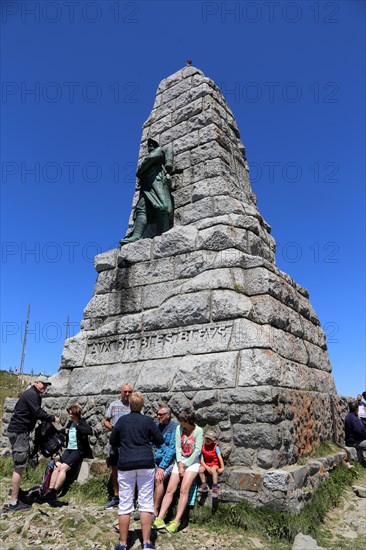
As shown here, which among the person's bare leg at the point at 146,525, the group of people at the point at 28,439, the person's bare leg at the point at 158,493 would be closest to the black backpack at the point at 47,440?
the group of people at the point at 28,439

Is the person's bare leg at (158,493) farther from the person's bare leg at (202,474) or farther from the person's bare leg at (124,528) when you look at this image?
the person's bare leg at (124,528)

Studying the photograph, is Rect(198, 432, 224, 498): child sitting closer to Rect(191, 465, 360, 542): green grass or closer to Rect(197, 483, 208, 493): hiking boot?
Rect(197, 483, 208, 493): hiking boot

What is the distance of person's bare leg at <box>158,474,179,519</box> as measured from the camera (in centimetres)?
438

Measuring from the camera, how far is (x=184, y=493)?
14.3ft

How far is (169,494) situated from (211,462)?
0.59m

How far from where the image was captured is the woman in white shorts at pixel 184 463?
4.32 m

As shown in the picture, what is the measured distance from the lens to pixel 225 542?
3936 mm

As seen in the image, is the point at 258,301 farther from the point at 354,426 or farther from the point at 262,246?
the point at 354,426

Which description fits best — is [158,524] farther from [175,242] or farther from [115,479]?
[175,242]

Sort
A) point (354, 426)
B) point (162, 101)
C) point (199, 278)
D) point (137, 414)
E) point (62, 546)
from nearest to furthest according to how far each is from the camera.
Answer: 1. point (62, 546)
2. point (137, 414)
3. point (199, 278)
4. point (354, 426)
5. point (162, 101)

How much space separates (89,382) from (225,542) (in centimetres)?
339

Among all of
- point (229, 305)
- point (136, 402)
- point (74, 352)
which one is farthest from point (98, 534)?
point (74, 352)

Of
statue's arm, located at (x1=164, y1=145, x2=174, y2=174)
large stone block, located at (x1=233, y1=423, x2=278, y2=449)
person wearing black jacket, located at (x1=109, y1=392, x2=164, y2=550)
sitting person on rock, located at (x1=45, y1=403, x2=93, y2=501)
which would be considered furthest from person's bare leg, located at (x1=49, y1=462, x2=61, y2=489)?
statue's arm, located at (x1=164, y1=145, x2=174, y2=174)

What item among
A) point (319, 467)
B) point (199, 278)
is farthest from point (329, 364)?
point (199, 278)
